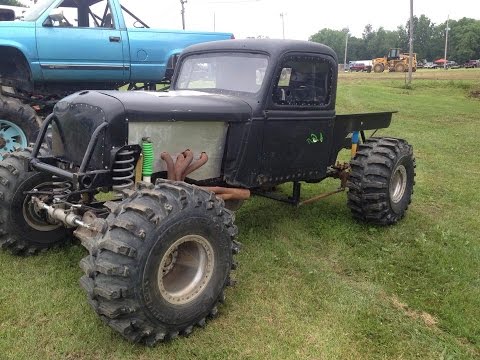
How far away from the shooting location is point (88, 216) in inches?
146

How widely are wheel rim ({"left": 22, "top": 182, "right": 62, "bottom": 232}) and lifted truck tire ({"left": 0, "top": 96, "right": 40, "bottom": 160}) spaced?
2493 millimetres

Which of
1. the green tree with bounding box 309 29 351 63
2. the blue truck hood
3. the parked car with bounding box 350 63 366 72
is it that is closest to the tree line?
the green tree with bounding box 309 29 351 63

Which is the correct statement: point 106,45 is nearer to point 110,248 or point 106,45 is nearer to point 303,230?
point 303,230

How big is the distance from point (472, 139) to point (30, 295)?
1069 centimetres

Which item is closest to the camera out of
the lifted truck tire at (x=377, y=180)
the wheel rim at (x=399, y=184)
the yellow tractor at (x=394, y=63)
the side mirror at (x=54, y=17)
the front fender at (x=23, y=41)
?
the lifted truck tire at (x=377, y=180)

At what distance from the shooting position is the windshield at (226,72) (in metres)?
4.45

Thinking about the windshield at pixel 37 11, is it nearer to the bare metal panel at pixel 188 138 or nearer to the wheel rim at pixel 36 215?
the wheel rim at pixel 36 215

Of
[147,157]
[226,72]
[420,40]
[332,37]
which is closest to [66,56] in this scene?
[226,72]

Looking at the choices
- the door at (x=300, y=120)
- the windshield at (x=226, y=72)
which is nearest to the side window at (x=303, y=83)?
the door at (x=300, y=120)

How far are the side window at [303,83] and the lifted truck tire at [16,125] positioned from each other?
377 centimetres

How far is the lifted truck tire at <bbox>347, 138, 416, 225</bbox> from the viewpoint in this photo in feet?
17.5

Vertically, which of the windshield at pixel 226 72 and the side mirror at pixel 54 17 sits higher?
the side mirror at pixel 54 17

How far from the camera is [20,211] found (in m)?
4.25

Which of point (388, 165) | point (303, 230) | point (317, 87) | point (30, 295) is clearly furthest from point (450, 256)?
point (30, 295)
